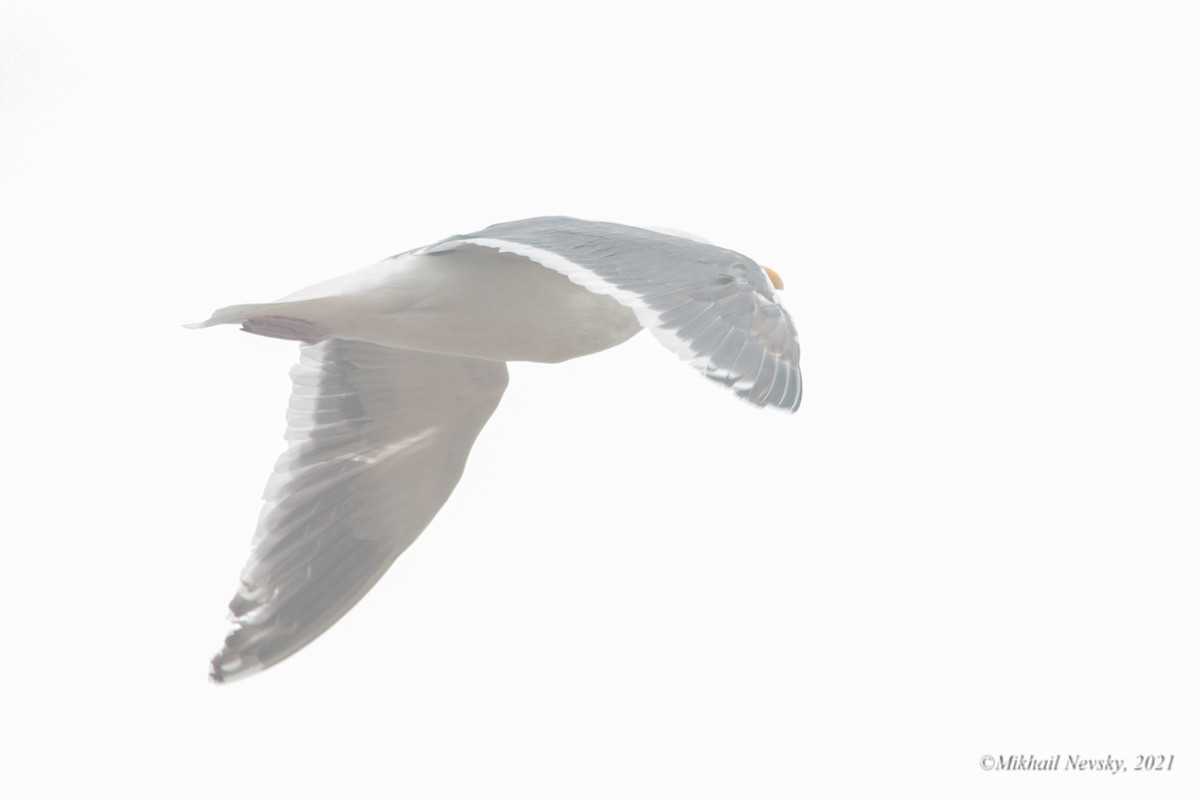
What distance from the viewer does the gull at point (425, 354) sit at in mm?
3967

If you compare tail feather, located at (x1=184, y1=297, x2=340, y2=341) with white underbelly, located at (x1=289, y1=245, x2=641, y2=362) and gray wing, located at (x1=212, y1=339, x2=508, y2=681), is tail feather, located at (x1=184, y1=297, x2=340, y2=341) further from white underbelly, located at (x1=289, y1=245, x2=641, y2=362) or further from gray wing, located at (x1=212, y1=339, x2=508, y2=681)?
gray wing, located at (x1=212, y1=339, x2=508, y2=681)

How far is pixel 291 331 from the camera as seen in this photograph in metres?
4.85

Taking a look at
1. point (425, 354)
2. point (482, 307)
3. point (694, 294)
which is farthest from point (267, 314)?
point (694, 294)

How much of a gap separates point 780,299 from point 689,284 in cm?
23

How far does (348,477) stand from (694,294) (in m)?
2.22

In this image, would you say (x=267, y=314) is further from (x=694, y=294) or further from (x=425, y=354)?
(x=694, y=294)

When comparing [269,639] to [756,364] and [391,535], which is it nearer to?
[391,535]

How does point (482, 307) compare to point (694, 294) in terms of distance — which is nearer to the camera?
point (694, 294)

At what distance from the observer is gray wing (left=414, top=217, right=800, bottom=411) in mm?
3705

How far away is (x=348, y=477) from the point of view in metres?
5.83

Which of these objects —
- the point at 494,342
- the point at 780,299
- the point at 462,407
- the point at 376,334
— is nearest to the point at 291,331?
the point at 376,334

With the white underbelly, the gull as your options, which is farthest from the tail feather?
the white underbelly

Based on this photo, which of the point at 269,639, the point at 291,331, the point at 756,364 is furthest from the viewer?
the point at 269,639

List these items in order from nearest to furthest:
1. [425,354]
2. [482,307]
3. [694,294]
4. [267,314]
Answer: [694,294]
[267,314]
[482,307]
[425,354]
